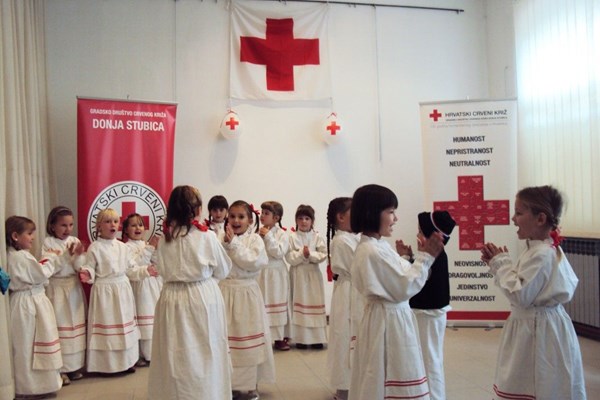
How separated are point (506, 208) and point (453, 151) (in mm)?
817

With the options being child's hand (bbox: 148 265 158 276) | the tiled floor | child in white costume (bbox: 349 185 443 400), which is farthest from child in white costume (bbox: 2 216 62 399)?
child in white costume (bbox: 349 185 443 400)

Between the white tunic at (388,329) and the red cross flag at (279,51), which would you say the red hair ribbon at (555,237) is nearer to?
the white tunic at (388,329)

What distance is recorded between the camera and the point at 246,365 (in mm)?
3434

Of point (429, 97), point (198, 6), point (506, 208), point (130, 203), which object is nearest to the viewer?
point (130, 203)

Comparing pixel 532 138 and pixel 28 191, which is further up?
pixel 532 138

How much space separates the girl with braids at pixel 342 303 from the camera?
11.1 feet

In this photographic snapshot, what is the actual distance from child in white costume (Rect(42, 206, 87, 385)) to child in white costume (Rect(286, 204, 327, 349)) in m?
1.87

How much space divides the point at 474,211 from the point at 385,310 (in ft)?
12.0

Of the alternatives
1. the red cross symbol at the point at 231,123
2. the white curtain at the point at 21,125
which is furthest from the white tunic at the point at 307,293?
the white curtain at the point at 21,125

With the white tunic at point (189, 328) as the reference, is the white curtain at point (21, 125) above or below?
above

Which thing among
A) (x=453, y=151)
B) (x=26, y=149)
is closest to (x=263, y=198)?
(x=453, y=151)

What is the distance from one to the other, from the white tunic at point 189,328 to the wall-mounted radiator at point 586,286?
369 centimetres

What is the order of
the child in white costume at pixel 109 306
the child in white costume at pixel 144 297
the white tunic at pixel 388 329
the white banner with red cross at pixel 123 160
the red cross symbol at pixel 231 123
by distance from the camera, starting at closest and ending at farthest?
the white tunic at pixel 388 329, the child in white costume at pixel 109 306, the child in white costume at pixel 144 297, the white banner with red cross at pixel 123 160, the red cross symbol at pixel 231 123

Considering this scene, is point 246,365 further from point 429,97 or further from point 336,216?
point 429,97
